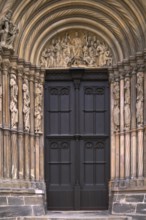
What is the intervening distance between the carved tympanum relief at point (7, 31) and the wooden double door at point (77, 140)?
1.53m

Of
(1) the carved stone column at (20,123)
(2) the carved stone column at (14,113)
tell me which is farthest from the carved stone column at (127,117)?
(2) the carved stone column at (14,113)

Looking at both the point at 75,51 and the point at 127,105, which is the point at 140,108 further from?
the point at 75,51

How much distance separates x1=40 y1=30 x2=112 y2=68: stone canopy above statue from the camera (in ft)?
39.5

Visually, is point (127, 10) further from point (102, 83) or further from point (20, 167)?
point (20, 167)

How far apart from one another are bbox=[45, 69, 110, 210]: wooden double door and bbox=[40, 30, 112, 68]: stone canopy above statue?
23 cm

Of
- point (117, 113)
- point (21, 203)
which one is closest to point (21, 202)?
point (21, 203)

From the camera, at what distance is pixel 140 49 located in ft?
36.5

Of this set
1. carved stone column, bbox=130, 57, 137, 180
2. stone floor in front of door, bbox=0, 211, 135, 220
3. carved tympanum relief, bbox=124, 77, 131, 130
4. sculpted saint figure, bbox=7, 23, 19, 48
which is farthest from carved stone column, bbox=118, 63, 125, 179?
sculpted saint figure, bbox=7, 23, 19, 48

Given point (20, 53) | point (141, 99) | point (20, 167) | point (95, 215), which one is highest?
point (20, 53)

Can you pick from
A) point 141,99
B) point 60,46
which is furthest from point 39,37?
point 141,99

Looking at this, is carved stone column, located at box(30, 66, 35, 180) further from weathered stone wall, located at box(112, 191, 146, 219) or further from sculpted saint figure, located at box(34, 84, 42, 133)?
weathered stone wall, located at box(112, 191, 146, 219)

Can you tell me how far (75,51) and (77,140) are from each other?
2.20 meters

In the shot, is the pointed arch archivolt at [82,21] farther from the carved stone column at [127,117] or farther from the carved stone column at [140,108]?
the carved stone column at [127,117]

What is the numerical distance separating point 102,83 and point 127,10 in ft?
6.26
